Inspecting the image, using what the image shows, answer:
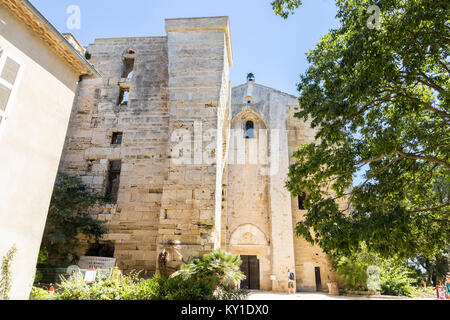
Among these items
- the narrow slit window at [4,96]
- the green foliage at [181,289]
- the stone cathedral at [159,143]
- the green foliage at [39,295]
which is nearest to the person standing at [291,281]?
the stone cathedral at [159,143]

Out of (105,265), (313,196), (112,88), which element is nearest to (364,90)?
(313,196)

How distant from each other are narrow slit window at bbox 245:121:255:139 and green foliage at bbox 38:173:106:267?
10.4m

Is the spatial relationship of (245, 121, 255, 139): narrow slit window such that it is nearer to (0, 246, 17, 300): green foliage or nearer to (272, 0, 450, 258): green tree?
(272, 0, 450, 258): green tree

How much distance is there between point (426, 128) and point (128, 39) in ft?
36.6

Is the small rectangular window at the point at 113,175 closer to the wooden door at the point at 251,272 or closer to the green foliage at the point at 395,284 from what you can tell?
the wooden door at the point at 251,272

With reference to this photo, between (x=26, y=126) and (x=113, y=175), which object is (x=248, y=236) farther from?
(x=26, y=126)

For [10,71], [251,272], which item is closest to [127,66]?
[10,71]

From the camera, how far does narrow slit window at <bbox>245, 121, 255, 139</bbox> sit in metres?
17.8

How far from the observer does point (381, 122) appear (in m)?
6.78

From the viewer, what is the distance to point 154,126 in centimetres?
1063

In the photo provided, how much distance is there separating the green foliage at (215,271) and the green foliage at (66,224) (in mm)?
3904

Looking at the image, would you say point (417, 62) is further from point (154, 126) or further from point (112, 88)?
point (112, 88)

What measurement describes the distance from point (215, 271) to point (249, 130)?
11960mm

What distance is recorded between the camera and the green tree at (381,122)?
201 inches
